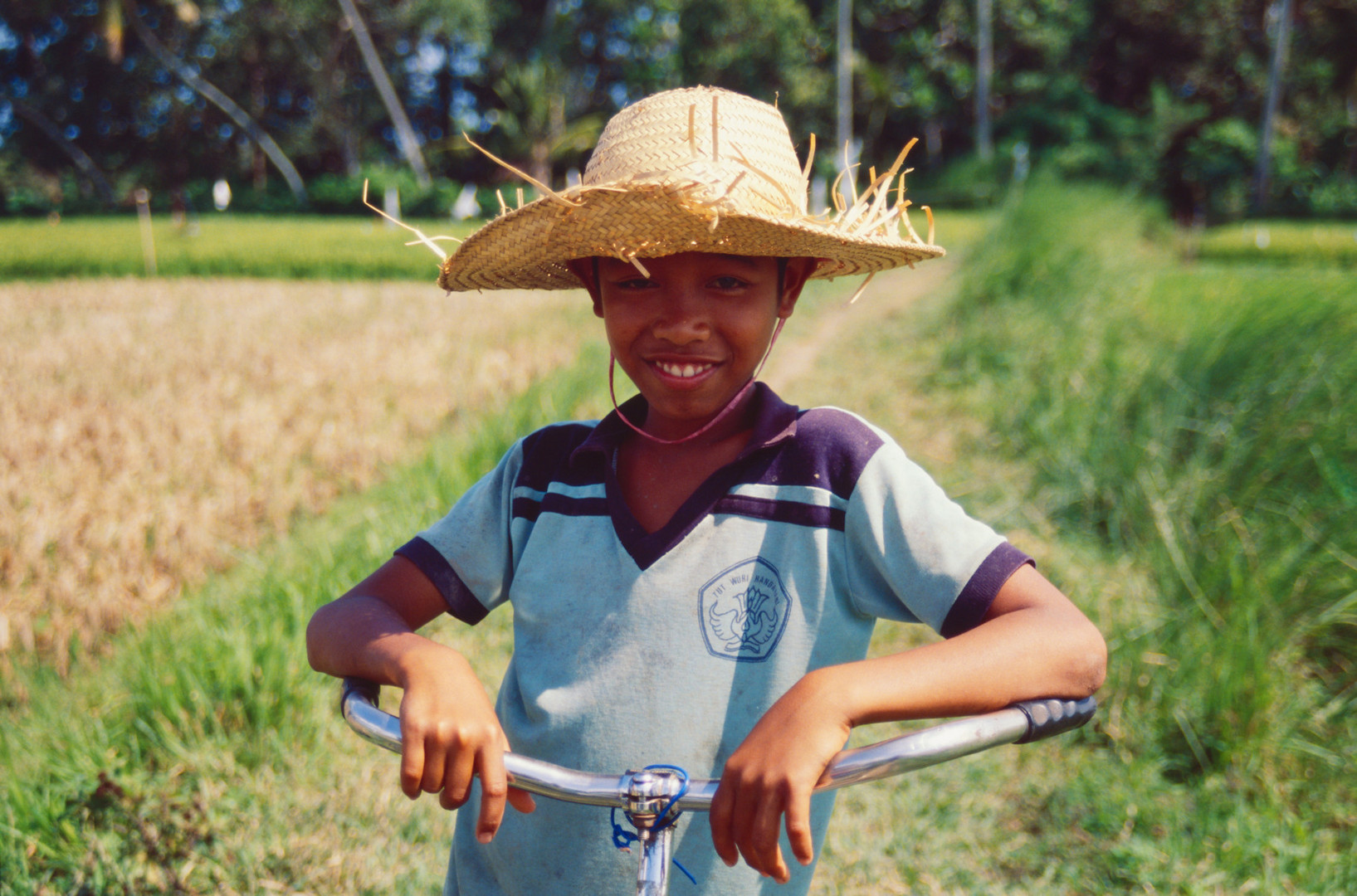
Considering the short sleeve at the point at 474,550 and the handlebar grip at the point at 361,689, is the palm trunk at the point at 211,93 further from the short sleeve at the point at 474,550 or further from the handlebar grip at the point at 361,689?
the handlebar grip at the point at 361,689

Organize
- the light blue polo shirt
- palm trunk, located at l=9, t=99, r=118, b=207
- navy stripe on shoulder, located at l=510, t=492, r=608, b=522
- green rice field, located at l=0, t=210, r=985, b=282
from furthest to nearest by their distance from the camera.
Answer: palm trunk, located at l=9, t=99, r=118, b=207, green rice field, located at l=0, t=210, r=985, b=282, navy stripe on shoulder, located at l=510, t=492, r=608, b=522, the light blue polo shirt

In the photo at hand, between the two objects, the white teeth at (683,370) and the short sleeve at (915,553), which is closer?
the short sleeve at (915,553)

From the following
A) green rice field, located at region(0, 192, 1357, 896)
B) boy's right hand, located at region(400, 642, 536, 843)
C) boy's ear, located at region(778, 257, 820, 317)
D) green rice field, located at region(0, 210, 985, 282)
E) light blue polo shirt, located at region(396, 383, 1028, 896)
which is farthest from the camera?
green rice field, located at region(0, 210, 985, 282)

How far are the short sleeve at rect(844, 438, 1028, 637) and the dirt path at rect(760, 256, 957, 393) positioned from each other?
5.28 metres

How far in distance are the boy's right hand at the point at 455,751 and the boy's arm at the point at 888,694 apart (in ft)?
0.88

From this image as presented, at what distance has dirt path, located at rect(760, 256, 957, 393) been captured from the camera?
7490mm

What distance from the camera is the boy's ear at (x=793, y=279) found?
1597 millimetres

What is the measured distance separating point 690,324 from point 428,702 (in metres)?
0.66

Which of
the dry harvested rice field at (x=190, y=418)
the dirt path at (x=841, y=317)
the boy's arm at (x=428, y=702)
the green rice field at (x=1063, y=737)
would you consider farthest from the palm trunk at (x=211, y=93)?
the boy's arm at (x=428, y=702)

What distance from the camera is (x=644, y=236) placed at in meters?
1.29

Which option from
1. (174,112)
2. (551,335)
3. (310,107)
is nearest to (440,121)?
(310,107)

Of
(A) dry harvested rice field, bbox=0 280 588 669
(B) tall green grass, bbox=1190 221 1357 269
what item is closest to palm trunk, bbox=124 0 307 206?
(A) dry harvested rice field, bbox=0 280 588 669

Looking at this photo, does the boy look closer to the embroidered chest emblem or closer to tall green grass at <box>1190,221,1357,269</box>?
the embroidered chest emblem

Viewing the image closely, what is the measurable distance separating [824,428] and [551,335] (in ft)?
23.2
